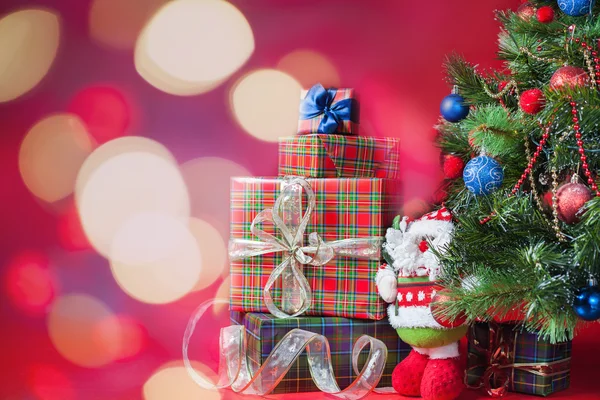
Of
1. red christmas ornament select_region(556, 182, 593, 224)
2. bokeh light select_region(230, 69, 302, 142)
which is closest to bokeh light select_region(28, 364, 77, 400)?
bokeh light select_region(230, 69, 302, 142)

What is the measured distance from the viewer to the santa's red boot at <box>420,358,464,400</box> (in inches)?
52.8

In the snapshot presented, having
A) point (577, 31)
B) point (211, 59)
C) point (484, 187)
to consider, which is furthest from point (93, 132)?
point (577, 31)

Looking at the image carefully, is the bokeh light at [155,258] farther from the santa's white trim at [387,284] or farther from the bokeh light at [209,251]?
the santa's white trim at [387,284]

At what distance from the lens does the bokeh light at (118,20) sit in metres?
1.85

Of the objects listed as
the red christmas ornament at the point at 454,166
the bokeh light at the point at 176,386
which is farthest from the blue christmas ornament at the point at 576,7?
the bokeh light at the point at 176,386

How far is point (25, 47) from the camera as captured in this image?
1.84 meters

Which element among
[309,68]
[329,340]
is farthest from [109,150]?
[329,340]

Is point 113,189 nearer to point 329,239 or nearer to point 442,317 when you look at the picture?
point 329,239

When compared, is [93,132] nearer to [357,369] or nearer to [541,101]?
[357,369]

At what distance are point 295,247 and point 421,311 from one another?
0.30 meters

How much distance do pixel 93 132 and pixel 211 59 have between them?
37 centimetres

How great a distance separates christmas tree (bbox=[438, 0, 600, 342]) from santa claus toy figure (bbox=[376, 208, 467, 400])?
0.04 m

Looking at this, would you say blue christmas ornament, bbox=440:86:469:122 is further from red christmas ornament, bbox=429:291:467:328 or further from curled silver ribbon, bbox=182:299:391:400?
curled silver ribbon, bbox=182:299:391:400

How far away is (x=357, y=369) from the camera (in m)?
1.45
